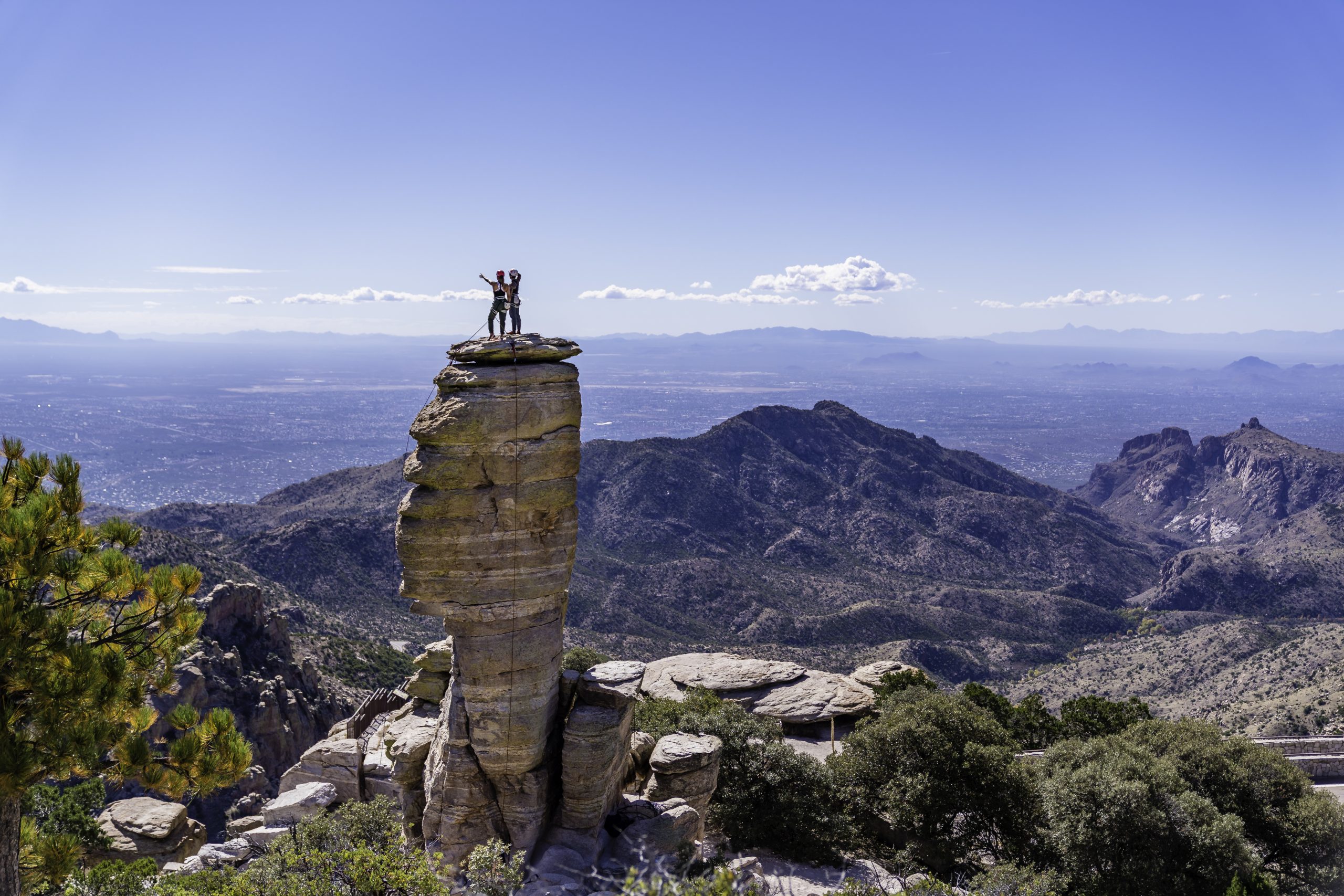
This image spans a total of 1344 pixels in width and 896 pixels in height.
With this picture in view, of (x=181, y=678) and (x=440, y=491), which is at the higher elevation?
(x=440, y=491)

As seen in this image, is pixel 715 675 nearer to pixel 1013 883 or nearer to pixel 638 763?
pixel 638 763

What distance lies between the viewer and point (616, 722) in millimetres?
21141

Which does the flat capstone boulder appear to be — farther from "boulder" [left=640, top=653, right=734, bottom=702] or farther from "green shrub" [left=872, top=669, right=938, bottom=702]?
"green shrub" [left=872, top=669, right=938, bottom=702]

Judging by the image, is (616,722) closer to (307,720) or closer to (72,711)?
(72,711)

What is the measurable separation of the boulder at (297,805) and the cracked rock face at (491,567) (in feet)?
25.6

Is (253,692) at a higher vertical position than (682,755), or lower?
lower

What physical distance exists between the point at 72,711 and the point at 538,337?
1185 centimetres

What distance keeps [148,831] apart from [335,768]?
23.6ft

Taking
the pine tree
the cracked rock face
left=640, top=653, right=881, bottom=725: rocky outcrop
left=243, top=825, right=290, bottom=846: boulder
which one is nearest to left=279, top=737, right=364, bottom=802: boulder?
left=243, top=825, right=290, bottom=846: boulder

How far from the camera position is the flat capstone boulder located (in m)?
20.2

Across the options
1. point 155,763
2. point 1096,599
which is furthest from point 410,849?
point 1096,599

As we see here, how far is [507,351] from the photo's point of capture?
20.3 meters

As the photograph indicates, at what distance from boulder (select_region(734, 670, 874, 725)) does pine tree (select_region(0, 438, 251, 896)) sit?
2383 centimetres

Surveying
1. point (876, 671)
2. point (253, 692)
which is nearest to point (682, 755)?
point (876, 671)
